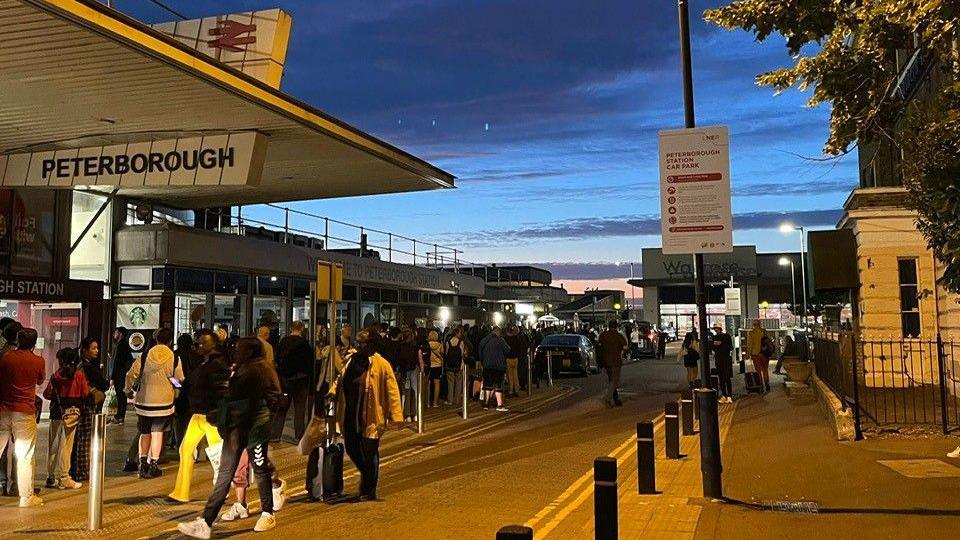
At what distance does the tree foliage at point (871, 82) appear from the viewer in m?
7.77

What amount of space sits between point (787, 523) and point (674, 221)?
3.29 metres

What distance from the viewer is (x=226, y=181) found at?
11.7 metres

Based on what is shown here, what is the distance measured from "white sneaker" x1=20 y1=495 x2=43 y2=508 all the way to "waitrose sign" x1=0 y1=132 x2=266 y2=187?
16.1 feet

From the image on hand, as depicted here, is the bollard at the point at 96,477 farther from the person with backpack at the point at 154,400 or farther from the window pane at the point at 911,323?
the window pane at the point at 911,323

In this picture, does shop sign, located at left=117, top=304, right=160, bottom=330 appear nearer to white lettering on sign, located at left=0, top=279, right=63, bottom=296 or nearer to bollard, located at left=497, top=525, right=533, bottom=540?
white lettering on sign, located at left=0, top=279, right=63, bottom=296

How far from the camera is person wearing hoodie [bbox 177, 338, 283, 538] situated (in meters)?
6.97

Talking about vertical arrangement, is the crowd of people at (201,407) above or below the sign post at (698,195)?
below

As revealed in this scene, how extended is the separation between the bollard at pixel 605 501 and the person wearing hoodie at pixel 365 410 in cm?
317

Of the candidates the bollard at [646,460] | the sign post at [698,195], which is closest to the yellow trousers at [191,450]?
the bollard at [646,460]

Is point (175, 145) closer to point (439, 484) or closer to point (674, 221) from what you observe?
point (439, 484)

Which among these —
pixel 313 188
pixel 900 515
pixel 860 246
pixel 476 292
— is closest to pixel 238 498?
pixel 900 515

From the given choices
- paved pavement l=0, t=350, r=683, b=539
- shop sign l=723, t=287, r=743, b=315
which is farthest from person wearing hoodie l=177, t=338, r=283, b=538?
shop sign l=723, t=287, r=743, b=315

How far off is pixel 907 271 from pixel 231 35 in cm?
1565

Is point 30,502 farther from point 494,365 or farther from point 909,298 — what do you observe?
point 909,298
